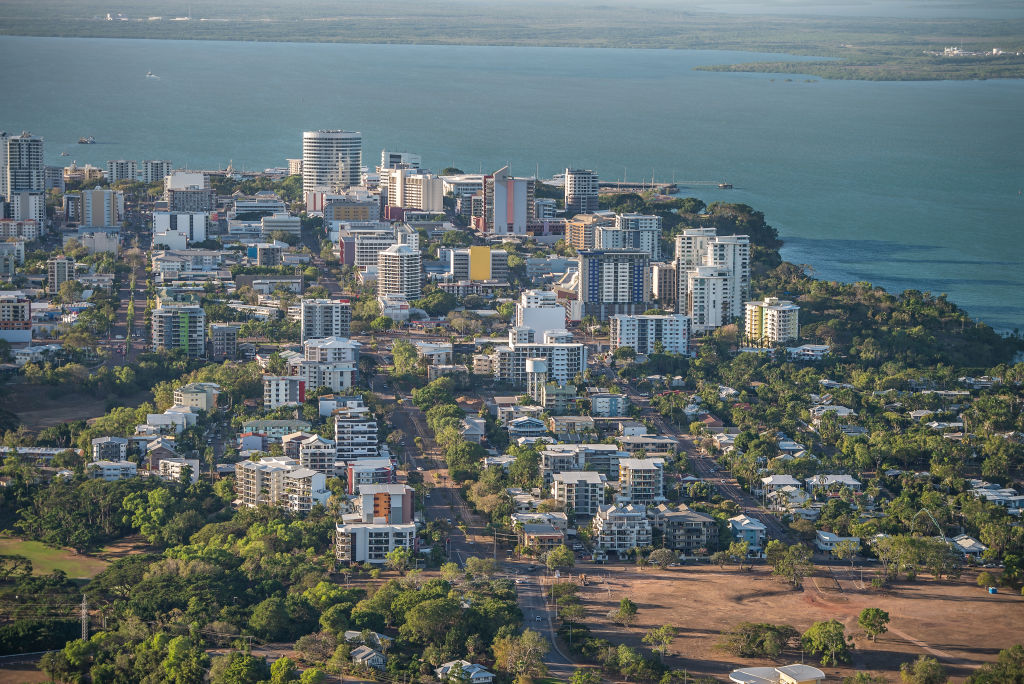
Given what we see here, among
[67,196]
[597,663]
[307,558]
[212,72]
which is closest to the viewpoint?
[597,663]

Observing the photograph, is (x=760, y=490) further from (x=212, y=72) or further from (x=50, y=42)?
(x=212, y=72)

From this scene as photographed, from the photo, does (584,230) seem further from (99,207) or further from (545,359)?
(545,359)

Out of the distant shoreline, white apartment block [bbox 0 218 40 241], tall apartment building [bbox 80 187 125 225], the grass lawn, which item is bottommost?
the grass lawn

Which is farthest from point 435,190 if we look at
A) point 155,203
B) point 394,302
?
point 394,302

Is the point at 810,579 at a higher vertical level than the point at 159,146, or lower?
lower

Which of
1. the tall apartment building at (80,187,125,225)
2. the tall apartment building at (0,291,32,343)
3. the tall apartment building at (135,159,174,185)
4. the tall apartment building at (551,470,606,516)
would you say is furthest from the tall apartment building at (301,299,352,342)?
the tall apartment building at (135,159,174,185)

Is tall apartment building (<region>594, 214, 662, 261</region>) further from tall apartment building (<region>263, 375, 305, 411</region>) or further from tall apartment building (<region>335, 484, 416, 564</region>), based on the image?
tall apartment building (<region>335, 484, 416, 564</region>)

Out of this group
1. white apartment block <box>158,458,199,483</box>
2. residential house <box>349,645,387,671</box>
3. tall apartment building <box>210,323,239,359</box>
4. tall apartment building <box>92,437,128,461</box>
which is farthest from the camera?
tall apartment building <box>210,323,239,359</box>
